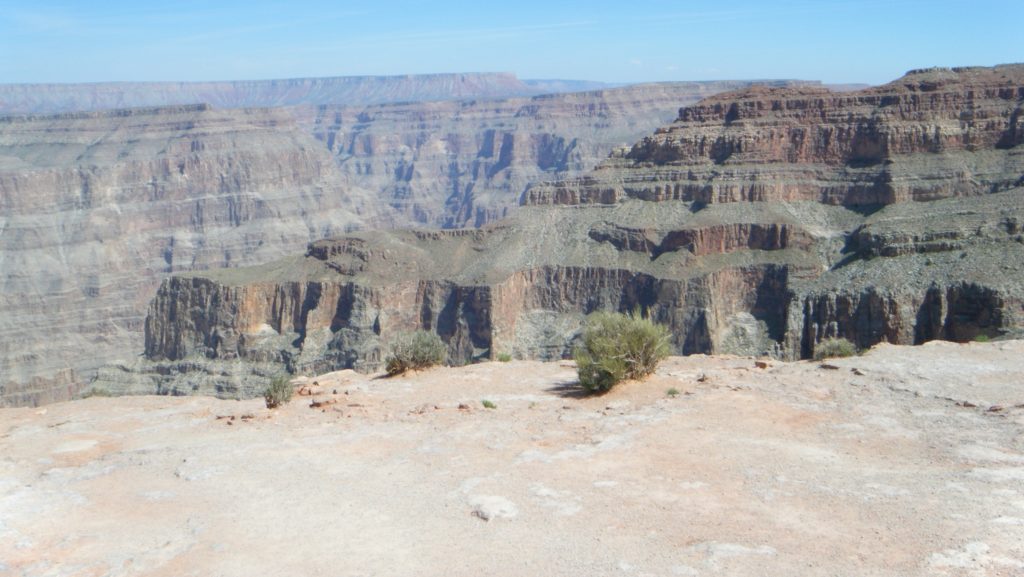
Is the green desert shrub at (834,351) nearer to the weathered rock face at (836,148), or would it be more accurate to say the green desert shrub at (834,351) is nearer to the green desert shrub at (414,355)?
the green desert shrub at (414,355)

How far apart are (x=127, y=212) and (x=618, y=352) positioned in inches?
4973

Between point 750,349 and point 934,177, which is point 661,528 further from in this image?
point 934,177

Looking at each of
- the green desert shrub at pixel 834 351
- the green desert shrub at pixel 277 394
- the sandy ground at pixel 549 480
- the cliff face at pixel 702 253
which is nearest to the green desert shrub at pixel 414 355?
the sandy ground at pixel 549 480

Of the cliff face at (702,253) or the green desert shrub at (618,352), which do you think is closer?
the green desert shrub at (618,352)

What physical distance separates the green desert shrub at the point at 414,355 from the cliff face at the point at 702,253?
3202 cm

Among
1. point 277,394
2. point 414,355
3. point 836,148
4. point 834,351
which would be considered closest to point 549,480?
point 277,394

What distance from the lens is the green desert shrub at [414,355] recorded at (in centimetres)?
2727

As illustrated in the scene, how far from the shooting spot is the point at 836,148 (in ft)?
226

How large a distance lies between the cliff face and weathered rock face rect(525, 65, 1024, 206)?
15 centimetres

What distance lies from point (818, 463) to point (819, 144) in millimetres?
A: 57198

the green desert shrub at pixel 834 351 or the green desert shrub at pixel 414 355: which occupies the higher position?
the green desert shrub at pixel 414 355

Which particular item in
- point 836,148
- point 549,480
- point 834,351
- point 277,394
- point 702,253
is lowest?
point 702,253

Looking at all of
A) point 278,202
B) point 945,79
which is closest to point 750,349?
point 945,79

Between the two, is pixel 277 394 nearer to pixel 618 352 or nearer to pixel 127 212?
pixel 618 352
